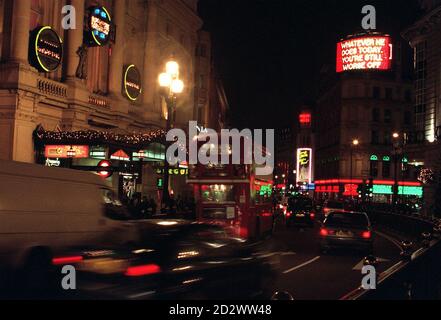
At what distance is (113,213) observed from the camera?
44.3 feet

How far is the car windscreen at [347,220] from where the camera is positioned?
2022 centimetres

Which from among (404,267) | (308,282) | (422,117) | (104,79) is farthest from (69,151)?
(422,117)

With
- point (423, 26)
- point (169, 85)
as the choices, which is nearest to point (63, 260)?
point (169, 85)

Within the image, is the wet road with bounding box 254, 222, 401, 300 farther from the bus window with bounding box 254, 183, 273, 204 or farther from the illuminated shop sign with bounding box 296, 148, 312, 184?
the illuminated shop sign with bounding box 296, 148, 312, 184

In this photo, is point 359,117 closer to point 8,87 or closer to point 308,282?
point 8,87

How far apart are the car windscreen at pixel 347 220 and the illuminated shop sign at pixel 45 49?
16.0 metres

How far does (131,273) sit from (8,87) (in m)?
20.5

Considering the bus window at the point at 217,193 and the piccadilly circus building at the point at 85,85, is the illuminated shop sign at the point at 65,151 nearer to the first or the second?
the piccadilly circus building at the point at 85,85

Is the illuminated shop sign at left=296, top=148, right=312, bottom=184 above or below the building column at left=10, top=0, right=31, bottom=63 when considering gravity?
below

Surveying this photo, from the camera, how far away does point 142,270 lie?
7.86 meters

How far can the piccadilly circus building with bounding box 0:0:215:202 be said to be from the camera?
26562mm

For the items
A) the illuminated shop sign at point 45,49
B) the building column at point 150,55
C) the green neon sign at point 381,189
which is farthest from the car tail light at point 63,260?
the green neon sign at point 381,189

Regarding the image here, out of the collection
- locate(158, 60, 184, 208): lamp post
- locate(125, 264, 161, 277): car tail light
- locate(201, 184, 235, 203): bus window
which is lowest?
locate(125, 264, 161, 277): car tail light

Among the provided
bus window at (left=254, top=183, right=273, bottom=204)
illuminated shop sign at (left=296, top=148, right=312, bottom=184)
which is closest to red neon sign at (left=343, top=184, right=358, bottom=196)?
illuminated shop sign at (left=296, top=148, right=312, bottom=184)
